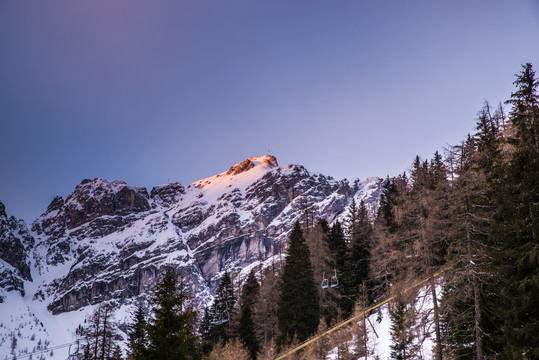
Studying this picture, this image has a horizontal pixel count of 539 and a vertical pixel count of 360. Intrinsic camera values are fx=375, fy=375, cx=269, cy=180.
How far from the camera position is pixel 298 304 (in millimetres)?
40062

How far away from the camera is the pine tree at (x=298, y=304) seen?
39.5 meters

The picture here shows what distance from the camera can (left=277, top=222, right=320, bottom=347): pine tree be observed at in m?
39.5

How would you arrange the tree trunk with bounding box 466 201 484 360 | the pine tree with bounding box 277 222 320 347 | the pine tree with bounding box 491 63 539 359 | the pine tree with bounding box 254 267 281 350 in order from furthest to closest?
the pine tree with bounding box 254 267 281 350 → the pine tree with bounding box 277 222 320 347 → the tree trunk with bounding box 466 201 484 360 → the pine tree with bounding box 491 63 539 359

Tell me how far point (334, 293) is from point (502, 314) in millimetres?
33081

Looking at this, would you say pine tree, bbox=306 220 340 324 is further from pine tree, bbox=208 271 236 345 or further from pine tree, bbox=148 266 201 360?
pine tree, bbox=148 266 201 360

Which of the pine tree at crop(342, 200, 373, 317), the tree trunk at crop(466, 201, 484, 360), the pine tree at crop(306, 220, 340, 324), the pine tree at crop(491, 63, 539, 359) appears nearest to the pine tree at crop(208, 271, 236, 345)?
the pine tree at crop(306, 220, 340, 324)

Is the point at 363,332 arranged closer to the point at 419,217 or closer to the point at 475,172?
the point at 419,217

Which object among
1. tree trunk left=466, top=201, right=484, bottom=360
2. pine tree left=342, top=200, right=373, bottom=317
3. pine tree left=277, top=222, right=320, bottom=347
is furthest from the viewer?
pine tree left=342, top=200, right=373, bottom=317

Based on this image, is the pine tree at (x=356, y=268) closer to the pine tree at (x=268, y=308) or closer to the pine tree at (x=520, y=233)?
the pine tree at (x=268, y=308)

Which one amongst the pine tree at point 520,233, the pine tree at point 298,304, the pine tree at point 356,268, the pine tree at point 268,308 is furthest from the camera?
the pine tree at point 268,308

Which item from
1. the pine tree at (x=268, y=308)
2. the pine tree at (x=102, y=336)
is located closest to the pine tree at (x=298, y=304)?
the pine tree at (x=268, y=308)

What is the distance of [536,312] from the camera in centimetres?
1423

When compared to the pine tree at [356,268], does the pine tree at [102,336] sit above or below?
below

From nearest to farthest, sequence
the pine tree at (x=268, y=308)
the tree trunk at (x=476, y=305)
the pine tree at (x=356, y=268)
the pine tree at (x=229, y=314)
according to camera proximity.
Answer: the tree trunk at (x=476, y=305) → the pine tree at (x=356, y=268) → the pine tree at (x=268, y=308) → the pine tree at (x=229, y=314)
